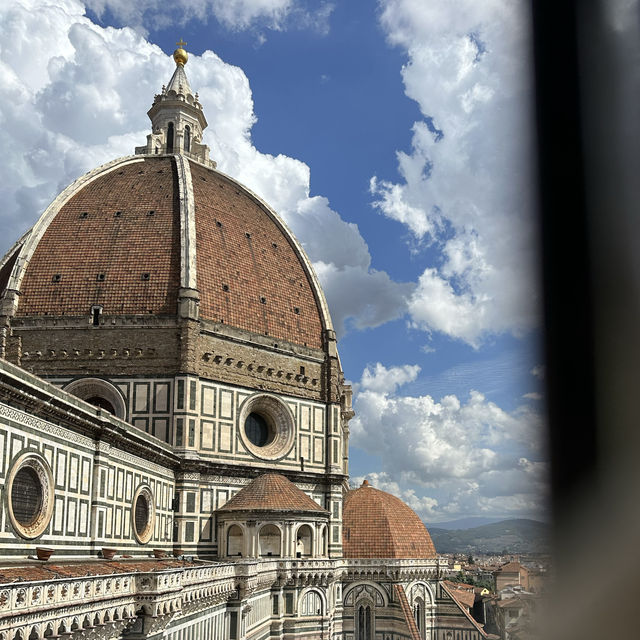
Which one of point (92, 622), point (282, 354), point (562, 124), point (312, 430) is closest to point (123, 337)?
point (282, 354)

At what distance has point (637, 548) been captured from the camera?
5.16 metres

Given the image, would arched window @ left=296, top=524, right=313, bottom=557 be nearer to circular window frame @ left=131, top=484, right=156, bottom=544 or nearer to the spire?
circular window frame @ left=131, top=484, right=156, bottom=544

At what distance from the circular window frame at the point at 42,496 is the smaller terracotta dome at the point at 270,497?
638 inches

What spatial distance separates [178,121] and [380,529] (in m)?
31.0

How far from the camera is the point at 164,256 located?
43.8m

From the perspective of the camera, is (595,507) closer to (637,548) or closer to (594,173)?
(637,548)

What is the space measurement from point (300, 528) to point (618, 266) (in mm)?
37598

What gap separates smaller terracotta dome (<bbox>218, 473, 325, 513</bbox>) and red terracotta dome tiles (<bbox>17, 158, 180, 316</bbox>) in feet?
33.5

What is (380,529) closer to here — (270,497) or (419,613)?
(419,613)

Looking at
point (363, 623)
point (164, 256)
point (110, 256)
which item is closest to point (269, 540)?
point (363, 623)

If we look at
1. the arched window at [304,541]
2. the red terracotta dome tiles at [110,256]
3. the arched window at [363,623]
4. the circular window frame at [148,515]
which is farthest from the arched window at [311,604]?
the red terracotta dome tiles at [110,256]

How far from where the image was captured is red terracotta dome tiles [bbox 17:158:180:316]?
138ft

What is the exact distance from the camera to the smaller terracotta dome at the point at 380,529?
165 ft

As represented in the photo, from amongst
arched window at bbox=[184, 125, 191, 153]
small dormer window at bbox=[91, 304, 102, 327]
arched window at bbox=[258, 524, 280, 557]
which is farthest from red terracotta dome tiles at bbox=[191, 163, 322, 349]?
arched window at bbox=[258, 524, 280, 557]
